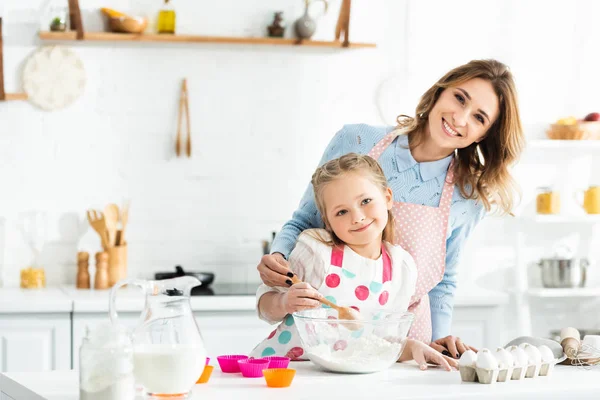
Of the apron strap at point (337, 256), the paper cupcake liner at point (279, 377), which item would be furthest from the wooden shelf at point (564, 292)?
the paper cupcake liner at point (279, 377)

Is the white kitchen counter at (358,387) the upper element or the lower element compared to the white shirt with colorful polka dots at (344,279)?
lower

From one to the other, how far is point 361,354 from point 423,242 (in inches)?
24.2

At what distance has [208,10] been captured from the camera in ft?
13.9

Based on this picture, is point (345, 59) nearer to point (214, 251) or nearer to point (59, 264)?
point (214, 251)

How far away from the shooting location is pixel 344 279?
6.79 feet

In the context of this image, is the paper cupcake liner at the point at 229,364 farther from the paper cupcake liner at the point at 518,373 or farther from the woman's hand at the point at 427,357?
the paper cupcake liner at the point at 518,373

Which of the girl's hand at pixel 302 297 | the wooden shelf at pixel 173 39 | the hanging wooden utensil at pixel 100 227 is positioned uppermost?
the wooden shelf at pixel 173 39

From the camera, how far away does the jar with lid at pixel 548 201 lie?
4.37m

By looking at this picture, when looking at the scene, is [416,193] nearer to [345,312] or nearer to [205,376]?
[345,312]

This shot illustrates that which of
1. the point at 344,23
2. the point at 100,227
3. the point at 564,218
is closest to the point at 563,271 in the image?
the point at 564,218

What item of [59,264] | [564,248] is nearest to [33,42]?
[59,264]

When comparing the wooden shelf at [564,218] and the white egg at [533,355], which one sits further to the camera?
the wooden shelf at [564,218]

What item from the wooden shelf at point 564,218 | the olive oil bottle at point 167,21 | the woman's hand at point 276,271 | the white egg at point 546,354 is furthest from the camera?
the wooden shelf at point 564,218

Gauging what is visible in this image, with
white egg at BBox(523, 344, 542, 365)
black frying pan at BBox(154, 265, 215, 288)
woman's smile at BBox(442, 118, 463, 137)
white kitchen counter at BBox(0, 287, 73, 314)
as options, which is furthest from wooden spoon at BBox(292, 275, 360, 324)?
black frying pan at BBox(154, 265, 215, 288)
